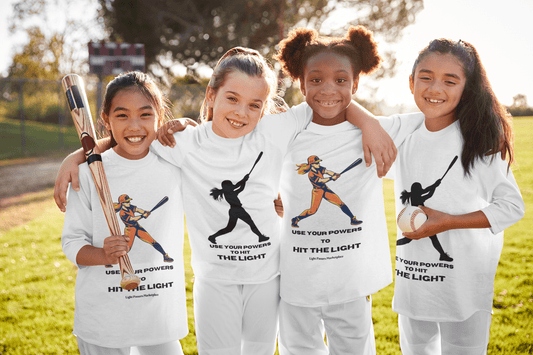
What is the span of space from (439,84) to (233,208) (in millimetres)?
1235

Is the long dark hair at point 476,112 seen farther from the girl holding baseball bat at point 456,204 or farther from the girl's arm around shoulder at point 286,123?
the girl's arm around shoulder at point 286,123

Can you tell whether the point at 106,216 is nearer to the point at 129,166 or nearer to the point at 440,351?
the point at 129,166

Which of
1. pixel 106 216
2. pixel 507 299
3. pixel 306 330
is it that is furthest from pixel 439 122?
pixel 507 299

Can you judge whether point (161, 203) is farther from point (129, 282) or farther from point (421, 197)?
point (421, 197)

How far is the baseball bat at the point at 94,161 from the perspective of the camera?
1.86 m

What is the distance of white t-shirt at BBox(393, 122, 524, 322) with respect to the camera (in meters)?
2.01

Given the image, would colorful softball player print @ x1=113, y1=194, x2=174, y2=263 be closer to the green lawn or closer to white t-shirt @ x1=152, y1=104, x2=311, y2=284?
white t-shirt @ x1=152, y1=104, x2=311, y2=284

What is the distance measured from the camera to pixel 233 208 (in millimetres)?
2072

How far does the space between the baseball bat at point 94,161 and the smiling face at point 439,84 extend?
165cm

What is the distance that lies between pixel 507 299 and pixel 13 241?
681cm

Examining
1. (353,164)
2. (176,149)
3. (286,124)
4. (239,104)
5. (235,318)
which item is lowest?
(235,318)

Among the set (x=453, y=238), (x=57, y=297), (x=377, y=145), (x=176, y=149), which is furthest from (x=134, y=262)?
(x=57, y=297)

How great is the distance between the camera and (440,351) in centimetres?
221

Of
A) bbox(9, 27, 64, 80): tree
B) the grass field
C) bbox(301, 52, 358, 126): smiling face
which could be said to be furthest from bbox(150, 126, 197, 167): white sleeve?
bbox(9, 27, 64, 80): tree
